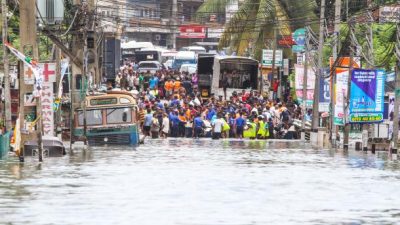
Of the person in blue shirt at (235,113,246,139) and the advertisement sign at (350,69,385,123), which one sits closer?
the advertisement sign at (350,69,385,123)

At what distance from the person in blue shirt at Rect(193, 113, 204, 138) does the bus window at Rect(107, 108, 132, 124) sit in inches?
445

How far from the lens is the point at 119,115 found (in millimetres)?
46688

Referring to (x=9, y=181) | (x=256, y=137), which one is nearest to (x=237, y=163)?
(x=9, y=181)

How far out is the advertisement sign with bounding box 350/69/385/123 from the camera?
44.2 metres

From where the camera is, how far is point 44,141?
127ft

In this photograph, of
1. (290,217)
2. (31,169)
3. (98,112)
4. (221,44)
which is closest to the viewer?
(290,217)

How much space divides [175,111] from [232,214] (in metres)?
35.7

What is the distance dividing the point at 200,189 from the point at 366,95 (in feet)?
58.2

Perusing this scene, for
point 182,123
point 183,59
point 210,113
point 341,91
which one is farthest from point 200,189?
point 183,59

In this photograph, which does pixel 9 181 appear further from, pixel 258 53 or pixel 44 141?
pixel 258 53

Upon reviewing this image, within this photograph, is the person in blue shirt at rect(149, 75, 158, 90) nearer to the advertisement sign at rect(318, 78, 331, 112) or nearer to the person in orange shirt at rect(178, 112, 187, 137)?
the person in orange shirt at rect(178, 112, 187, 137)

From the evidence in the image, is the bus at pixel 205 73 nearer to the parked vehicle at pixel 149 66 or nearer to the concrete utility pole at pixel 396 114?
the parked vehicle at pixel 149 66

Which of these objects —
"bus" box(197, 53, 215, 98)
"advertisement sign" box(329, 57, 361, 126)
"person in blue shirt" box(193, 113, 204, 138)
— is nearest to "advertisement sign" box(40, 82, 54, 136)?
"advertisement sign" box(329, 57, 361, 126)

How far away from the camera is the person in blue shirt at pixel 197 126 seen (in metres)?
57.8
